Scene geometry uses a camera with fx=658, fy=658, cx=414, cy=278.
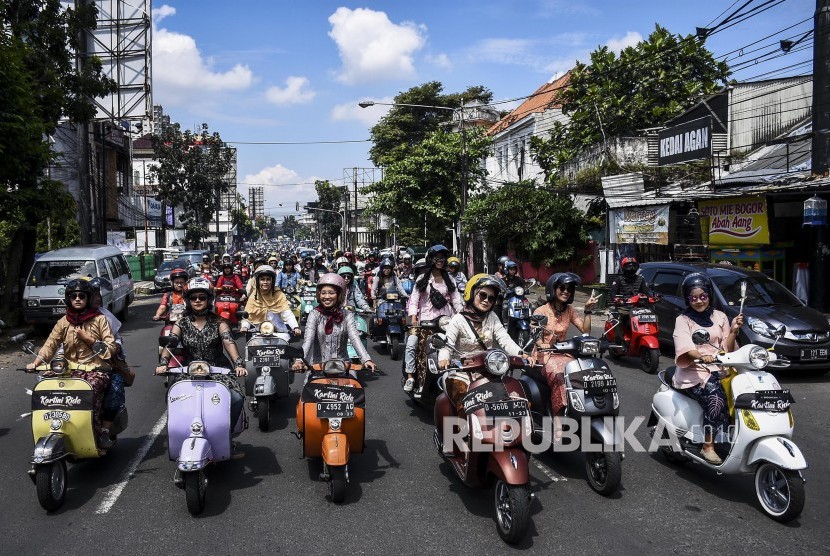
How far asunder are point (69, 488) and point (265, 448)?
71.7 inches

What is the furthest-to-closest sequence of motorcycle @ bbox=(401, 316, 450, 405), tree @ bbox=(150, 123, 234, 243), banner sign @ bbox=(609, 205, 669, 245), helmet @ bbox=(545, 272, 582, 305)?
tree @ bbox=(150, 123, 234, 243) → banner sign @ bbox=(609, 205, 669, 245) → motorcycle @ bbox=(401, 316, 450, 405) → helmet @ bbox=(545, 272, 582, 305)

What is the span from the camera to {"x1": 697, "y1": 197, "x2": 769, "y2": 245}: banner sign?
16234mm

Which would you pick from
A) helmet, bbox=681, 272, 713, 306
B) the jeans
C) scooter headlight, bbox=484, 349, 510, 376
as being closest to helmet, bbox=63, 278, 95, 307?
the jeans

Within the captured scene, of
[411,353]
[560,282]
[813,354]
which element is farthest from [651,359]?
[560,282]

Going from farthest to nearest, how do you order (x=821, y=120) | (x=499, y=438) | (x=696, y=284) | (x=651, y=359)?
(x=821, y=120)
(x=651, y=359)
(x=696, y=284)
(x=499, y=438)

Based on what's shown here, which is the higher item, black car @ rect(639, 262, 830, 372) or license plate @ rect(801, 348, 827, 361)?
black car @ rect(639, 262, 830, 372)

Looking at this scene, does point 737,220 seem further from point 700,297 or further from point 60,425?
point 60,425

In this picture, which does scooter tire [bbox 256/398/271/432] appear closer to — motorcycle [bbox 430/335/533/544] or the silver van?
motorcycle [bbox 430/335/533/544]

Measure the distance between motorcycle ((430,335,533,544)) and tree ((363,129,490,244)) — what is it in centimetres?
2900

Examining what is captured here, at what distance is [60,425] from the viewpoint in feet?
17.3

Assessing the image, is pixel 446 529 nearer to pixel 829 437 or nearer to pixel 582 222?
pixel 829 437

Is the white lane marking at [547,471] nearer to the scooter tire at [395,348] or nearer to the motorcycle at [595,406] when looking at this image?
the motorcycle at [595,406]

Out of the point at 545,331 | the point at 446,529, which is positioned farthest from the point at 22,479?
the point at 545,331

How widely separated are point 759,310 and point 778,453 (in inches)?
247
